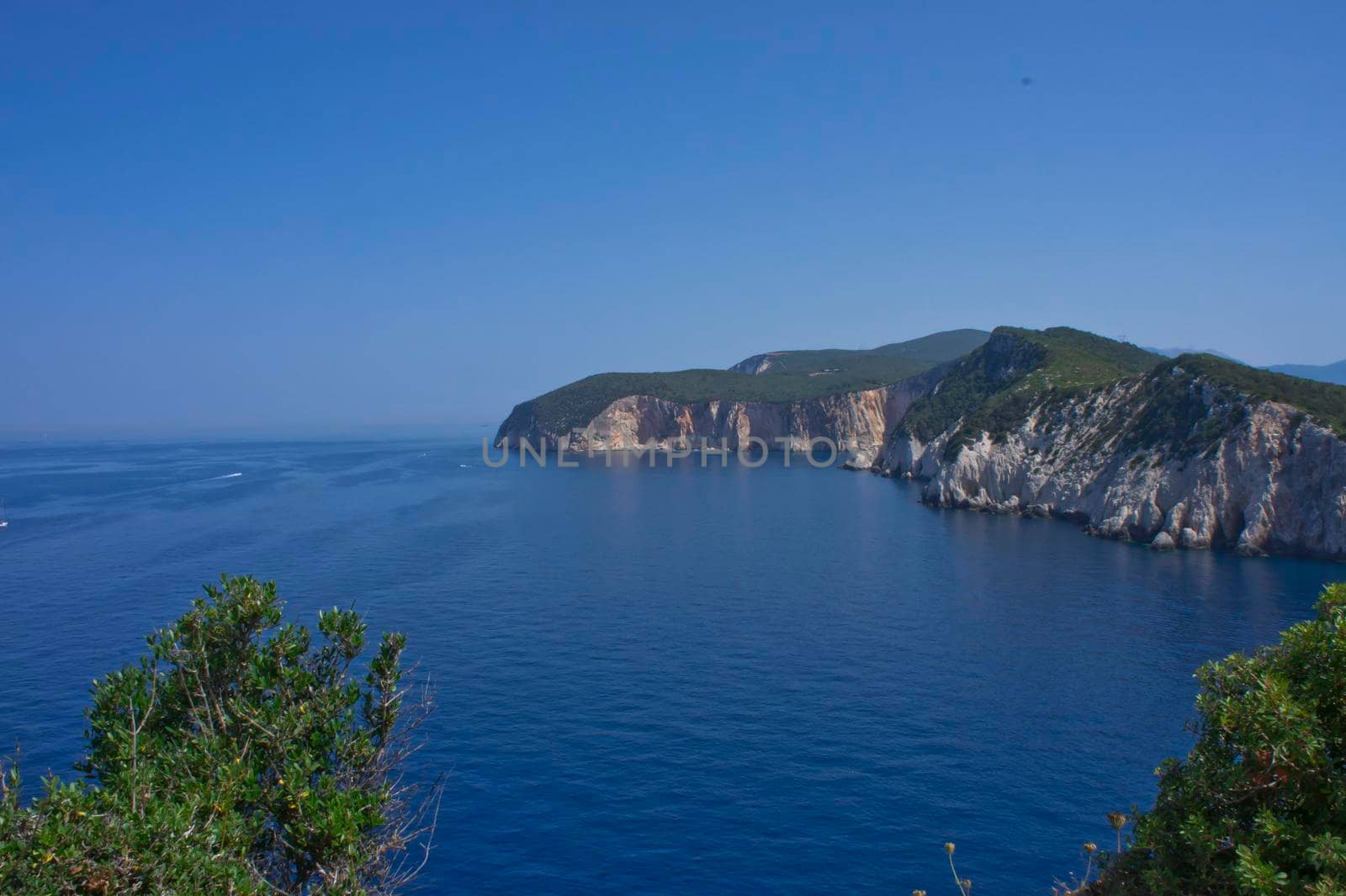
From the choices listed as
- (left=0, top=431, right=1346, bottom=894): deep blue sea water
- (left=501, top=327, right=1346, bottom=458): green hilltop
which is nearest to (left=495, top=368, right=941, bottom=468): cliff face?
(left=501, top=327, right=1346, bottom=458): green hilltop

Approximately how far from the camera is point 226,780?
499 inches

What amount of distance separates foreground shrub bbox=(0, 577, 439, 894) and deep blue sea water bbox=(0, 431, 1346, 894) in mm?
10402

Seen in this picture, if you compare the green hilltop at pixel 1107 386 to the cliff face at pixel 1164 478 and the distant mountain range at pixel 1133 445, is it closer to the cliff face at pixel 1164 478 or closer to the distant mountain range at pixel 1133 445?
the distant mountain range at pixel 1133 445

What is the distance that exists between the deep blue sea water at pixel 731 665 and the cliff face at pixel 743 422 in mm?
85725

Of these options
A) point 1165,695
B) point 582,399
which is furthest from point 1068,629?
point 582,399

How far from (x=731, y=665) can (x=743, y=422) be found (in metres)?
145

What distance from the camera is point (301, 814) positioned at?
13.4 metres

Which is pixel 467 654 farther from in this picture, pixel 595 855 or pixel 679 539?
pixel 679 539

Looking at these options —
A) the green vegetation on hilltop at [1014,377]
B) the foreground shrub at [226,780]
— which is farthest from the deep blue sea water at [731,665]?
the green vegetation on hilltop at [1014,377]

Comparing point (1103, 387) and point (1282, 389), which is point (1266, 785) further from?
point (1103, 387)

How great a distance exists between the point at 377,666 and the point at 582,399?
178832 mm

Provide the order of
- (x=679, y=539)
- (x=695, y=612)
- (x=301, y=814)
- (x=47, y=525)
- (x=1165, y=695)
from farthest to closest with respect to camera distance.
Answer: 1. (x=47, y=525)
2. (x=679, y=539)
3. (x=695, y=612)
4. (x=1165, y=695)
5. (x=301, y=814)

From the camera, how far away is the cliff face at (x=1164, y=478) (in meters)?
63.9

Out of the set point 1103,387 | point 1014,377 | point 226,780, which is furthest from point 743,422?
point 226,780
